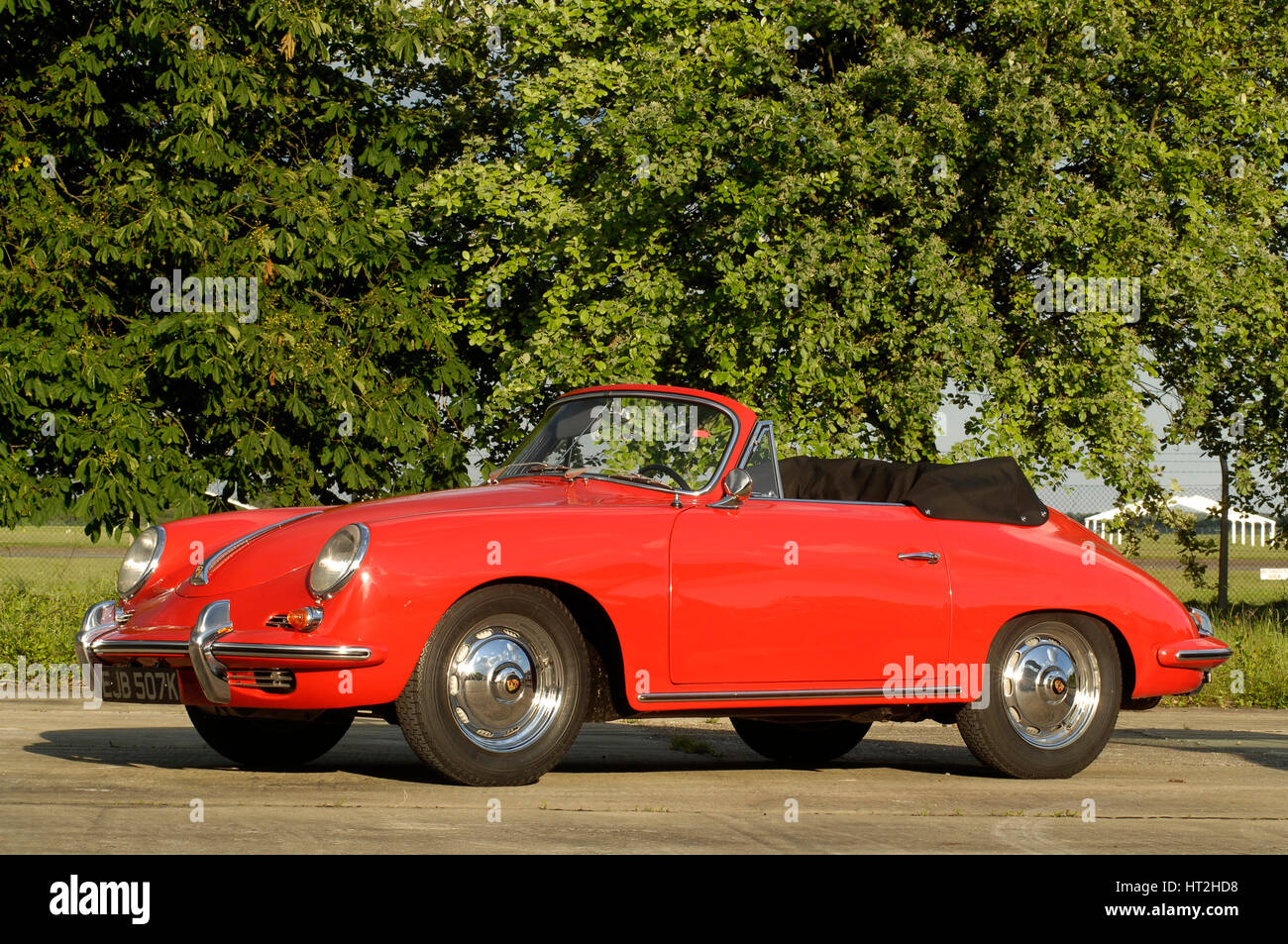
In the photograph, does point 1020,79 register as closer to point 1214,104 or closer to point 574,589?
point 1214,104

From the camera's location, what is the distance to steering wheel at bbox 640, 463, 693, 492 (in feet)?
21.9

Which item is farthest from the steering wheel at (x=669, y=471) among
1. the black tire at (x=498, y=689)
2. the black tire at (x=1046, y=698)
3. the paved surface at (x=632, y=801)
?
the black tire at (x=1046, y=698)

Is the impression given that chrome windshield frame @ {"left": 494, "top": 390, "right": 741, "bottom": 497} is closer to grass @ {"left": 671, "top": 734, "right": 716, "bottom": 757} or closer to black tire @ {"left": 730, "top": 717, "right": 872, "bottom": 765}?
black tire @ {"left": 730, "top": 717, "right": 872, "bottom": 765}

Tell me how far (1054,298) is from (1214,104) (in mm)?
3117

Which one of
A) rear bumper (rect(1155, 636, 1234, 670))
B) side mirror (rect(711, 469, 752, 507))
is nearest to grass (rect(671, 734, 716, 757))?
side mirror (rect(711, 469, 752, 507))

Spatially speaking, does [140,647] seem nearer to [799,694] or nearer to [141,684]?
[141,684]

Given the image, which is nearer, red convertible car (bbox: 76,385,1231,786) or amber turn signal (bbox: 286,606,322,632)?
amber turn signal (bbox: 286,606,322,632)

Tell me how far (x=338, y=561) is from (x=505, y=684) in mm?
821

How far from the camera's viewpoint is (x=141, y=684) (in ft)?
19.9

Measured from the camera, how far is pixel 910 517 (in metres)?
6.97

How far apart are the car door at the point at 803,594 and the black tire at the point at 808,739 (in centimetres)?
125

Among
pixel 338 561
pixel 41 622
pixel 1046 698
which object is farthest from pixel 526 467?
pixel 41 622
